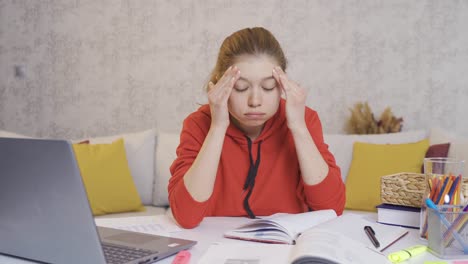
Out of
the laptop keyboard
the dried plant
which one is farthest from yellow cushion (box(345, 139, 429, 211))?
the laptop keyboard

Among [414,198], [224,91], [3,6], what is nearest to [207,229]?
[224,91]

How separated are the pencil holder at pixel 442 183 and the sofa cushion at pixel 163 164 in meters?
1.92

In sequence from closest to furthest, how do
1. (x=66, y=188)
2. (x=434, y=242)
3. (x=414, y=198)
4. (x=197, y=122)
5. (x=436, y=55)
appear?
(x=66, y=188), (x=434, y=242), (x=414, y=198), (x=197, y=122), (x=436, y=55)

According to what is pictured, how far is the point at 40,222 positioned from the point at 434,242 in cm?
67

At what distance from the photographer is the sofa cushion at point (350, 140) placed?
8.71ft

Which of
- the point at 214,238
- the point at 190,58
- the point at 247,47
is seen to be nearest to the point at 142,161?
the point at 190,58

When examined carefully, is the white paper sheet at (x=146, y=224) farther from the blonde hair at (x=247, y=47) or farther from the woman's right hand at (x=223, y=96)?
the blonde hair at (x=247, y=47)

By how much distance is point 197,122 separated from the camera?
142 cm

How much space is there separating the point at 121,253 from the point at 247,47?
0.70m

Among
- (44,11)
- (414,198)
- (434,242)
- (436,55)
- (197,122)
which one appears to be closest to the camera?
(434,242)

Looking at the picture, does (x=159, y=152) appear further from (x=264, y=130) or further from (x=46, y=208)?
(x=46, y=208)

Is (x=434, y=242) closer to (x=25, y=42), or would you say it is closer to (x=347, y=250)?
(x=347, y=250)

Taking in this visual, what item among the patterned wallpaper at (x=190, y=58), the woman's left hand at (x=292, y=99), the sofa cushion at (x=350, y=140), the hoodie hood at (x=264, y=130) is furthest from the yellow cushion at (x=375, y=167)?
the woman's left hand at (x=292, y=99)

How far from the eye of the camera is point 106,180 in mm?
2559
